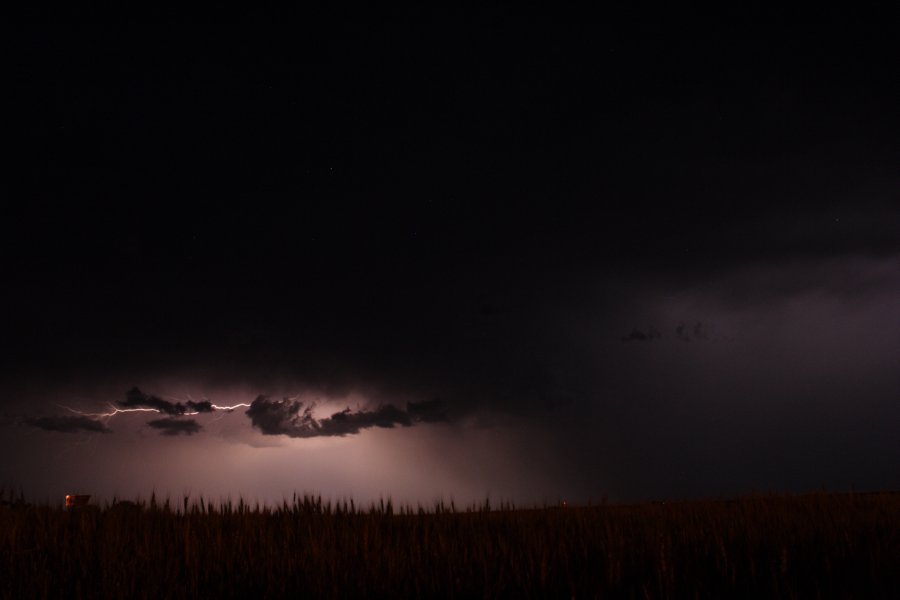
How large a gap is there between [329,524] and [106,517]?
370 cm

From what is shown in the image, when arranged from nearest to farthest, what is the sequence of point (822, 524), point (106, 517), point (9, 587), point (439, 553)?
1. point (9, 587)
2. point (439, 553)
3. point (822, 524)
4. point (106, 517)

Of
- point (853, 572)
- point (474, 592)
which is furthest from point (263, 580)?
point (853, 572)

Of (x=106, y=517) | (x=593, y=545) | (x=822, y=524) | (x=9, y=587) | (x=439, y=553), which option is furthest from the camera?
(x=106, y=517)

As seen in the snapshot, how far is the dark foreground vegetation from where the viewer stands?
21.1ft

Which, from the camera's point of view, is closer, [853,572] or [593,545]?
[853,572]

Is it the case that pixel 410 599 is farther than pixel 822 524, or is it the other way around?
pixel 822 524

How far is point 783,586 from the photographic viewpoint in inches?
253

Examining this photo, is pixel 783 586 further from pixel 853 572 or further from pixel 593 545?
pixel 593 545

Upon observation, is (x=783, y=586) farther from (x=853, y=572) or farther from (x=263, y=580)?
(x=263, y=580)

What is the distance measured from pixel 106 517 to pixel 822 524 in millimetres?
10191

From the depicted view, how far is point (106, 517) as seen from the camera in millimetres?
10938

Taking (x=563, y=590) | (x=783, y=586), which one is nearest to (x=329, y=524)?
(x=563, y=590)

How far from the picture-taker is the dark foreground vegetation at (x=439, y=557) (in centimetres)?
643

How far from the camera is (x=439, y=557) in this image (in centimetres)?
761
